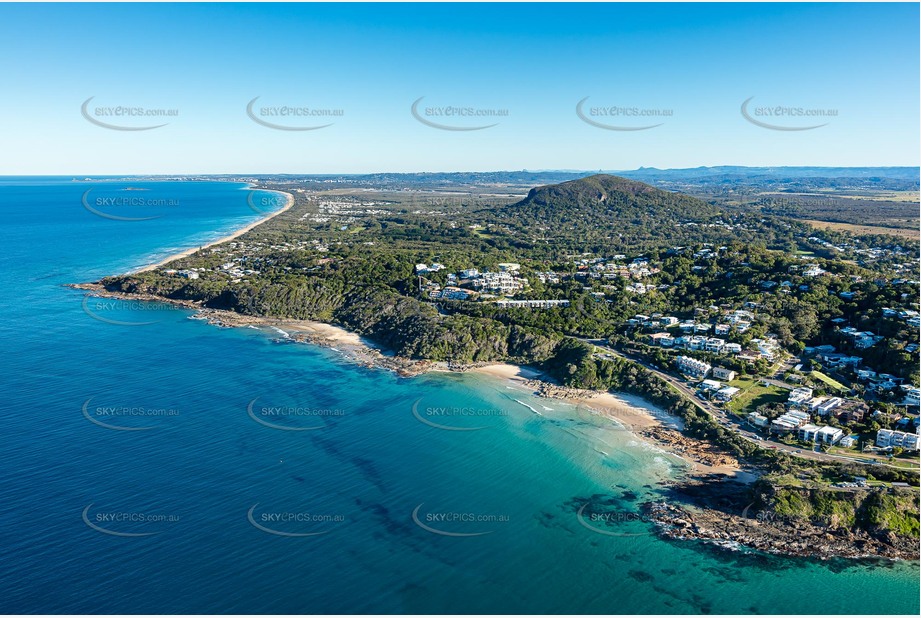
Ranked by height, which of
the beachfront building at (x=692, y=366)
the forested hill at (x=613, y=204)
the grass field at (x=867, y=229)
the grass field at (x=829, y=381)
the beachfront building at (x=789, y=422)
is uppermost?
the forested hill at (x=613, y=204)

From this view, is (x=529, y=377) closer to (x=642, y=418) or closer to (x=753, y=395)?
(x=642, y=418)

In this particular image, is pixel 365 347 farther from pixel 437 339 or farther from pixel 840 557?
pixel 840 557

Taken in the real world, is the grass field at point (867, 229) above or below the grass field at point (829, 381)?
above

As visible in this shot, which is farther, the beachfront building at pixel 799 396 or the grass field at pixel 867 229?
the grass field at pixel 867 229

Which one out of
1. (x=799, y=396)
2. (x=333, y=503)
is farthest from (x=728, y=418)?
(x=333, y=503)

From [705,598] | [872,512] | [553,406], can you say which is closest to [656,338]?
[553,406]

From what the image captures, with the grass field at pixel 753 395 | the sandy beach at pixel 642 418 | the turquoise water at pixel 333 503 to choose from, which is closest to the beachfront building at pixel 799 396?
the grass field at pixel 753 395

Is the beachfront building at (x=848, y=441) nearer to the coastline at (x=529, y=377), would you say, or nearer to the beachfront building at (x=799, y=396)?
the beachfront building at (x=799, y=396)
